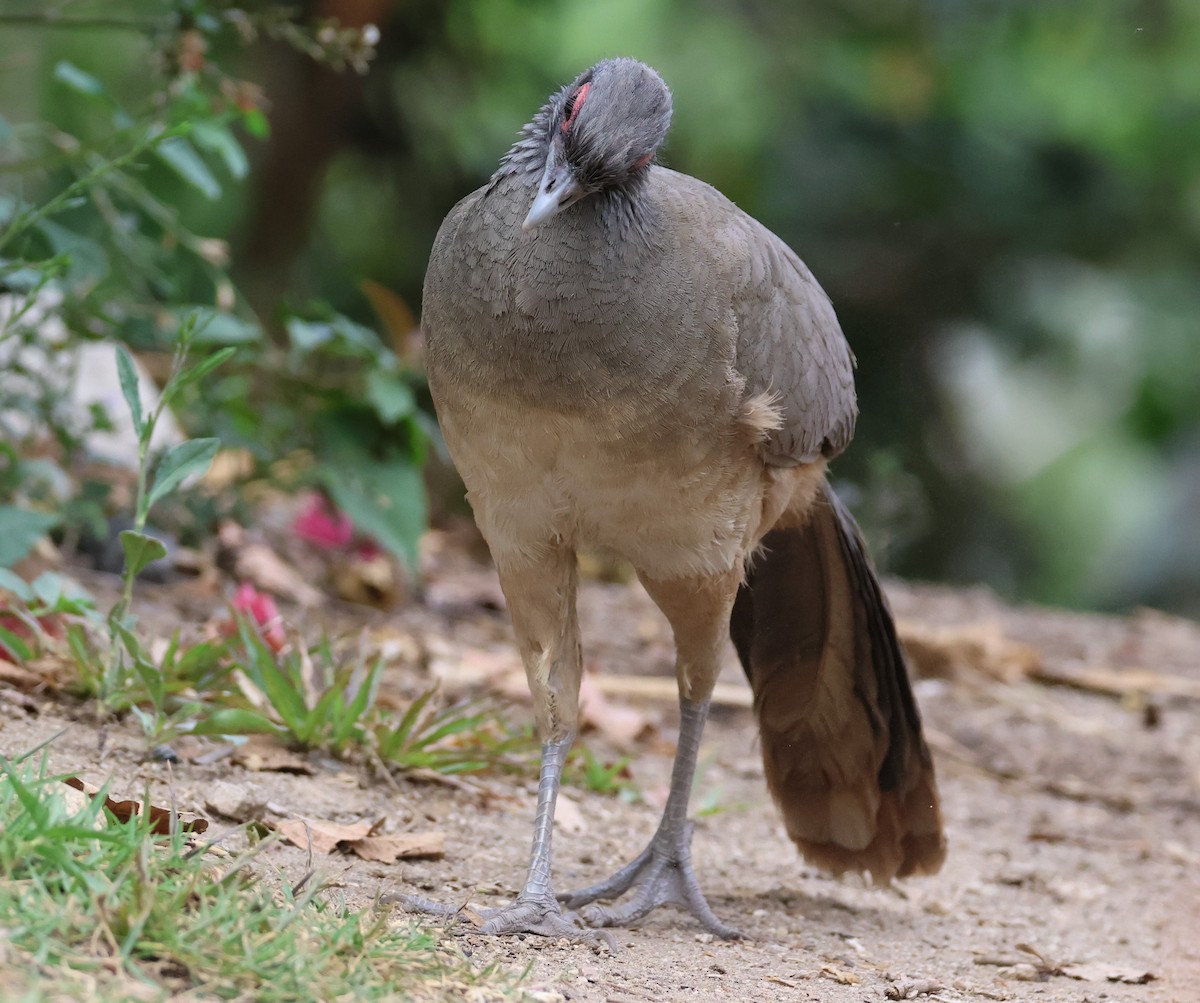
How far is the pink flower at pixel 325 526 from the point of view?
6.76 m

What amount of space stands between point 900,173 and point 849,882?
6.76m

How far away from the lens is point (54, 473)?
201 inches

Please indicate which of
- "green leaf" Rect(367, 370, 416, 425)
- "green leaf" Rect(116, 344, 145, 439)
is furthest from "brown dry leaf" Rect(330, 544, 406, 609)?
"green leaf" Rect(116, 344, 145, 439)

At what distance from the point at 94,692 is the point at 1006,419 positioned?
8967 mm

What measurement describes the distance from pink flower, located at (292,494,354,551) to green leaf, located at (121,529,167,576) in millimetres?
2938

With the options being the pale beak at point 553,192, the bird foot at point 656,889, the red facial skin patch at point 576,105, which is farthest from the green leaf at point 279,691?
the red facial skin patch at point 576,105

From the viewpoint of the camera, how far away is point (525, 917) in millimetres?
3568

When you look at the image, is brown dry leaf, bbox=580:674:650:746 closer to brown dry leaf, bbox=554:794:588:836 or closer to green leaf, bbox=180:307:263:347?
brown dry leaf, bbox=554:794:588:836

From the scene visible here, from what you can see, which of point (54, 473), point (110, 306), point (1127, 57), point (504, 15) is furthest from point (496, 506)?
point (1127, 57)

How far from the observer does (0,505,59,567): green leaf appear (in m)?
4.18

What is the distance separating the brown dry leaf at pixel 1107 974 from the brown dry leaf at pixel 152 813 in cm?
227

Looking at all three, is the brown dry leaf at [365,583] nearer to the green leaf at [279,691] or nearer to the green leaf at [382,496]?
the green leaf at [382,496]

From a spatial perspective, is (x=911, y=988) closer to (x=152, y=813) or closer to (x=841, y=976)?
(x=841, y=976)

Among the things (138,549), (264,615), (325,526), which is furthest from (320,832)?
(325,526)
